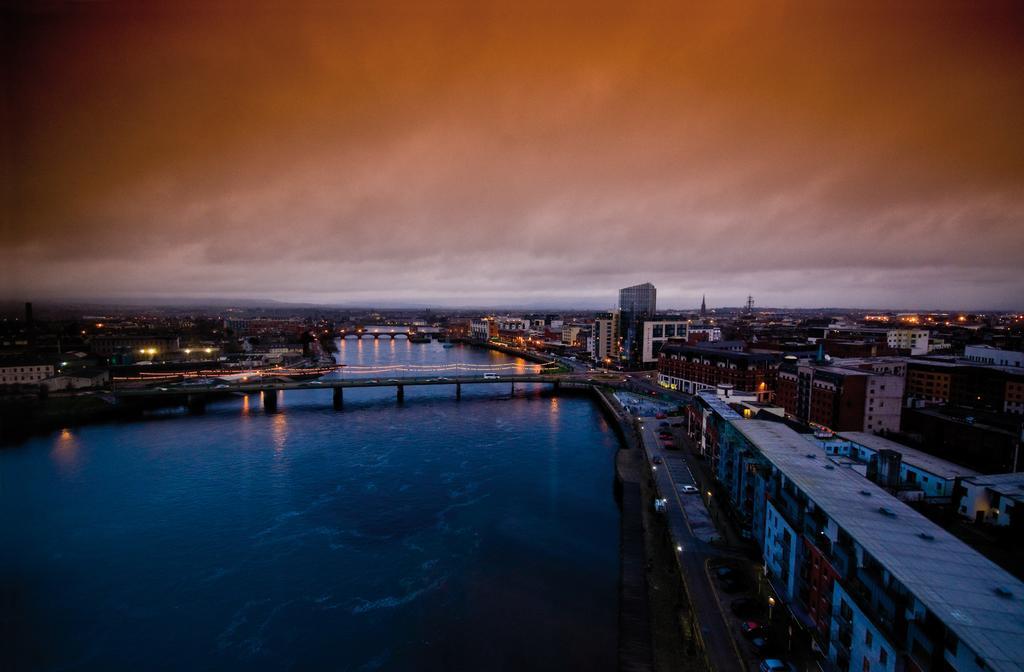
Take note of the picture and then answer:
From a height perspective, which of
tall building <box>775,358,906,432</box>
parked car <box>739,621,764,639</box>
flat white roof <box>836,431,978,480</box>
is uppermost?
tall building <box>775,358,906,432</box>

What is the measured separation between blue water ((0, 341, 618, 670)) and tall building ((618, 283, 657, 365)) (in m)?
18.9

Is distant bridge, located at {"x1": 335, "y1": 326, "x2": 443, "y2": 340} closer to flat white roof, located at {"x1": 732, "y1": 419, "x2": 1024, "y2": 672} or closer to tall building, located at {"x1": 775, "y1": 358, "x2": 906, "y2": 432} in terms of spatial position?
tall building, located at {"x1": 775, "y1": 358, "x2": 906, "y2": 432}

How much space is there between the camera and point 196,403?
82.9 feet

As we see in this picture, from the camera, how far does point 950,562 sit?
5531 millimetres

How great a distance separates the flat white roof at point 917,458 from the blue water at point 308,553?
6885 mm

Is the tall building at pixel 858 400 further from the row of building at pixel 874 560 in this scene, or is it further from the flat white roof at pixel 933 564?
the flat white roof at pixel 933 564

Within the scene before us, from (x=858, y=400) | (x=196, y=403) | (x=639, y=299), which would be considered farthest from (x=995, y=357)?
(x=196, y=403)

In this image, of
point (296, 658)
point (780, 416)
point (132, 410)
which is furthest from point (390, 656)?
point (132, 410)

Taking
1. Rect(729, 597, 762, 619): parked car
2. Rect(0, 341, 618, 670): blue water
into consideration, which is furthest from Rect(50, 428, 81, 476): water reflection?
Rect(729, 597, 762, 619): parked car

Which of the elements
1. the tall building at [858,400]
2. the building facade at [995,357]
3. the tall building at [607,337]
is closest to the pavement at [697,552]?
the tall building at [858,400]

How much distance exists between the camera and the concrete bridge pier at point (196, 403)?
2409 centimetres

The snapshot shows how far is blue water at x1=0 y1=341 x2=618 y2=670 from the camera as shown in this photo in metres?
7.81

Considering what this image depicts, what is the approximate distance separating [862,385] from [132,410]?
31.0m

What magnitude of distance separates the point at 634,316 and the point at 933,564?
3544 cm
